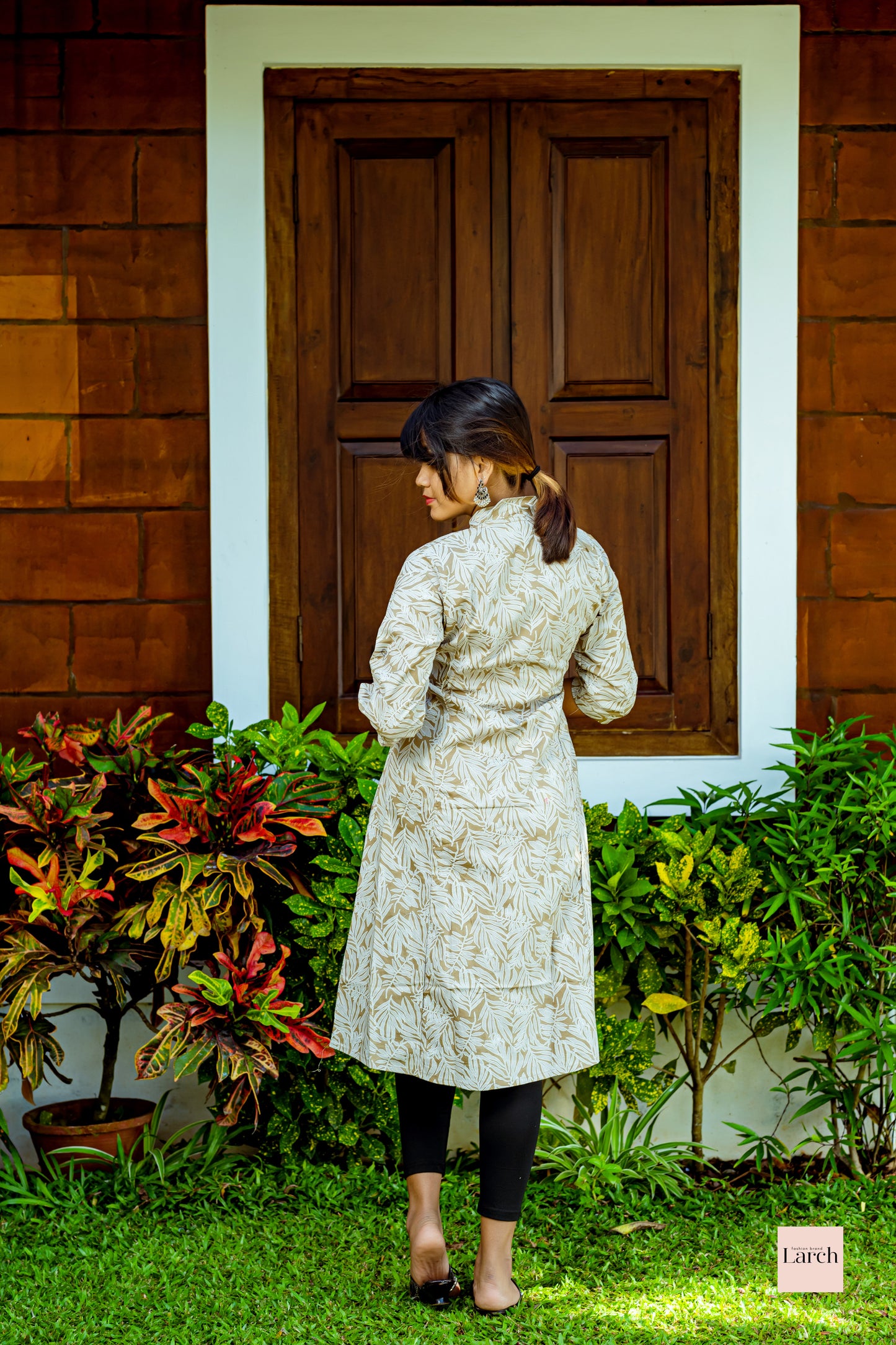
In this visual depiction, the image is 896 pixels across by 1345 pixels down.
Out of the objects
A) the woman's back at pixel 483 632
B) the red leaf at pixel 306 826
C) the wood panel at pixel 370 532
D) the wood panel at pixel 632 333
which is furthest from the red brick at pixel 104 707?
the woman's back at pixel 483 632

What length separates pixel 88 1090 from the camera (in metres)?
2.86

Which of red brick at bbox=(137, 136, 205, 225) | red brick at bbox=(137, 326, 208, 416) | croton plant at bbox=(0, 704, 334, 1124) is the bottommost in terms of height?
croton plant at bbox=(0, 704, 334, 1124)

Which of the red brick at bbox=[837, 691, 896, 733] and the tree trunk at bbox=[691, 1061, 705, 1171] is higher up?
the red brick at bbox=[837, 691, 896, 733]

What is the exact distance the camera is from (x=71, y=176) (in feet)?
9.68

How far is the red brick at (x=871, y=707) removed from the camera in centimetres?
303

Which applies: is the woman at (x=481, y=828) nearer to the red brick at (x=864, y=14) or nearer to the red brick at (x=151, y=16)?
the red brick at (x=151, y=16)

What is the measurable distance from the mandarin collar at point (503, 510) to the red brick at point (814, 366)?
1284 mm

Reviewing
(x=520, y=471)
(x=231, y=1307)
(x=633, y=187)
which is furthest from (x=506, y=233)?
(x=231, y=1307)

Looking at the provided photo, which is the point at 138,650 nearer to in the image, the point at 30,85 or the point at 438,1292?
the point at 30,85

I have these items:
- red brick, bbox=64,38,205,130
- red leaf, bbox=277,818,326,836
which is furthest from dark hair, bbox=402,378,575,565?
red brick, bbox=64,38,205,130

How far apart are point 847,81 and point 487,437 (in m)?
1.77

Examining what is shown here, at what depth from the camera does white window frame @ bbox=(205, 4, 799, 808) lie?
9.52 ft

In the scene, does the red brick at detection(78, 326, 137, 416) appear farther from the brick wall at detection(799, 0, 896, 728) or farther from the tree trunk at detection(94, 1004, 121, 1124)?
the brick wall at detection(799, 0, 896, 728)

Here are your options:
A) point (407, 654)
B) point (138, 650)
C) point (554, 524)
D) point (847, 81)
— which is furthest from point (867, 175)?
point (138, 650)
